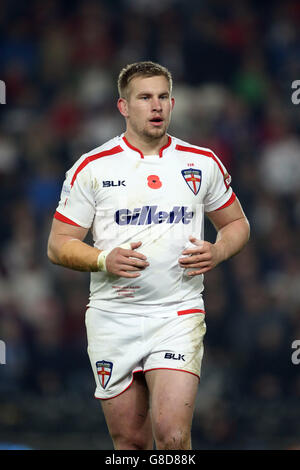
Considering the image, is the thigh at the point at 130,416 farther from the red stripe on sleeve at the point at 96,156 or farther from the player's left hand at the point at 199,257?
the red stripe on sleeve at the point at 96,156

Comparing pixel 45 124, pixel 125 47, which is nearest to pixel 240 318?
pixel 45 124

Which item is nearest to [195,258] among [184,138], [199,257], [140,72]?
[199,257]

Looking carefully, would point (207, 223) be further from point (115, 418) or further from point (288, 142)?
point (115, 418)

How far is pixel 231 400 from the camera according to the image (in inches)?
304

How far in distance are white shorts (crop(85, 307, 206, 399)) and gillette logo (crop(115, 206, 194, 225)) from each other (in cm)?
54

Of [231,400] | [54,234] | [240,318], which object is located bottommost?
[231,400]

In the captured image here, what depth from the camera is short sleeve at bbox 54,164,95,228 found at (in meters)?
4.84

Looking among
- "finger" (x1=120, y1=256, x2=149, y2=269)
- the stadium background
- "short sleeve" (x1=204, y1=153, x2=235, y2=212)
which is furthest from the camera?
the stadium background

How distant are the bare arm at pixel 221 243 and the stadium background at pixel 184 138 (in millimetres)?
3063

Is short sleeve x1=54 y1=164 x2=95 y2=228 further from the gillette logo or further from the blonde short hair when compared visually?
the blonde short hair

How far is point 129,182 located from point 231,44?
610 cm

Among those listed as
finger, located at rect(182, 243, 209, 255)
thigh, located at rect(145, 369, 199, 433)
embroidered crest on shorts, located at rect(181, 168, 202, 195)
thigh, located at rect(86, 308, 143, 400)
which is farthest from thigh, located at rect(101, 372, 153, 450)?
embroidered crest on shorts, located at rect(181, 168, 202, 195)

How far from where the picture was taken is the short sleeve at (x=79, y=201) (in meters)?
4.84

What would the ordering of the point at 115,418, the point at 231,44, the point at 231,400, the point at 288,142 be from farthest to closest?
1. the point at 231,44
2. the point at 288,142
3. the point at 231,400
4. the point at 115,418
